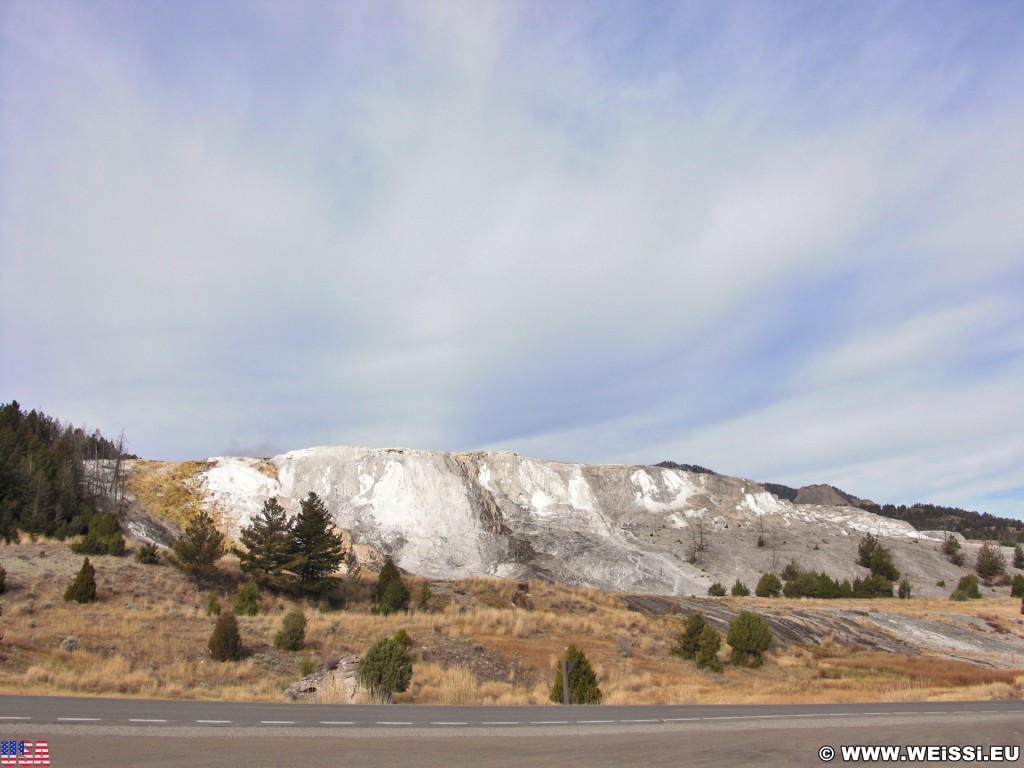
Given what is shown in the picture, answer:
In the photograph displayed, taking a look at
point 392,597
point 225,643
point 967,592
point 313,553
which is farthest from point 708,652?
point 967,592

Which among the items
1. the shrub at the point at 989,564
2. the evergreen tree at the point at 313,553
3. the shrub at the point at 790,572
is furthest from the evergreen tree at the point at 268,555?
the shrub at the point at 989,564

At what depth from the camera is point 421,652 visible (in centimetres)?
2608

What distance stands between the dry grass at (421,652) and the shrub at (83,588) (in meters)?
0.75

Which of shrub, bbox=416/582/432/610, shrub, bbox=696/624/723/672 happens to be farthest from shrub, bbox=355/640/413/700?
shrub, bbox=416/582/432/610

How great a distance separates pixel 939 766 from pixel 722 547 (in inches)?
2918

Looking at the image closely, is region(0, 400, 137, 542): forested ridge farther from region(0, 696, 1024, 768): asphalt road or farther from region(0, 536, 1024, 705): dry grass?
region(0, 696, 1024, 768): asphalt road

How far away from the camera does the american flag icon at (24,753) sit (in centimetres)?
739

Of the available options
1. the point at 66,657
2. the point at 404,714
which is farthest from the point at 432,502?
the point at 404,714

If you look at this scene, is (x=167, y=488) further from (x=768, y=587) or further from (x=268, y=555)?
(x=768, y=587)

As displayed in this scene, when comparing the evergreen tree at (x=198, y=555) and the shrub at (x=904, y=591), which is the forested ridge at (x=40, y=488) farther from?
the shrub at (x=904, y=591)

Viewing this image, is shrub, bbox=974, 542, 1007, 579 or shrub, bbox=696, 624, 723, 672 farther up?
shrub, bbox=974, 542, 1007, 579

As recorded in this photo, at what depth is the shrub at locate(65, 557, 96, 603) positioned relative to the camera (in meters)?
30.2

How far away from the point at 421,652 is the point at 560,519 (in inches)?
2265

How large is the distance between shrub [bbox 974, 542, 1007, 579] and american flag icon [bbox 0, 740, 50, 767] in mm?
92120
